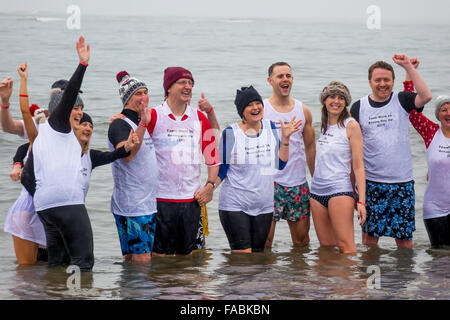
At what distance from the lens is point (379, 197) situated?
7930mm

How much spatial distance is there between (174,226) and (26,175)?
173 cm

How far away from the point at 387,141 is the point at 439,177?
0.78 metres

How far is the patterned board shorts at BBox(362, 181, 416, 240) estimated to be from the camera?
7887 mm

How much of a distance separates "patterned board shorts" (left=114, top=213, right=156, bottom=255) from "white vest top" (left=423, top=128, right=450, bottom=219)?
3.33m

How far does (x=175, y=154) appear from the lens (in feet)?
23.8

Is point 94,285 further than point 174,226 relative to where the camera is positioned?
No

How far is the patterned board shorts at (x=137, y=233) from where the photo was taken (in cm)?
704

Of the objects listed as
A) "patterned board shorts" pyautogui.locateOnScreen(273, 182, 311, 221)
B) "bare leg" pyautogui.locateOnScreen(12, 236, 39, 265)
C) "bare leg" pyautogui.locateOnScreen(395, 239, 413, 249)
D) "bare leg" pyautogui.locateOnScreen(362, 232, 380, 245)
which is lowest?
"bare leg" pyautogui.locateOnScreen(395, 239, 413, 249)

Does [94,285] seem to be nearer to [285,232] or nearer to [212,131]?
[212,131]

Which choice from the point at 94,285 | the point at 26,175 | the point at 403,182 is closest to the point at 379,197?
the point at 403,182

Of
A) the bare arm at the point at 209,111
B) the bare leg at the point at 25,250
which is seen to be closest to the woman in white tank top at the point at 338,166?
the bare arm at the point at 209,111

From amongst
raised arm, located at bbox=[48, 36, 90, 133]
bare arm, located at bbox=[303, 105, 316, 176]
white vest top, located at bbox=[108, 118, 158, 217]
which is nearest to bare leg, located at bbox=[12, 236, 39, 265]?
white vest top, located at bbox=[108, 118, 158, 217]

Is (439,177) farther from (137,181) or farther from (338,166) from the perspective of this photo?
(137,181)

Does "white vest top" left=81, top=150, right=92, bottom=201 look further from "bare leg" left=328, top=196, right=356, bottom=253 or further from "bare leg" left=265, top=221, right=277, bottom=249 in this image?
"bare leg" left=328, top=196, right=356, bottom=253
